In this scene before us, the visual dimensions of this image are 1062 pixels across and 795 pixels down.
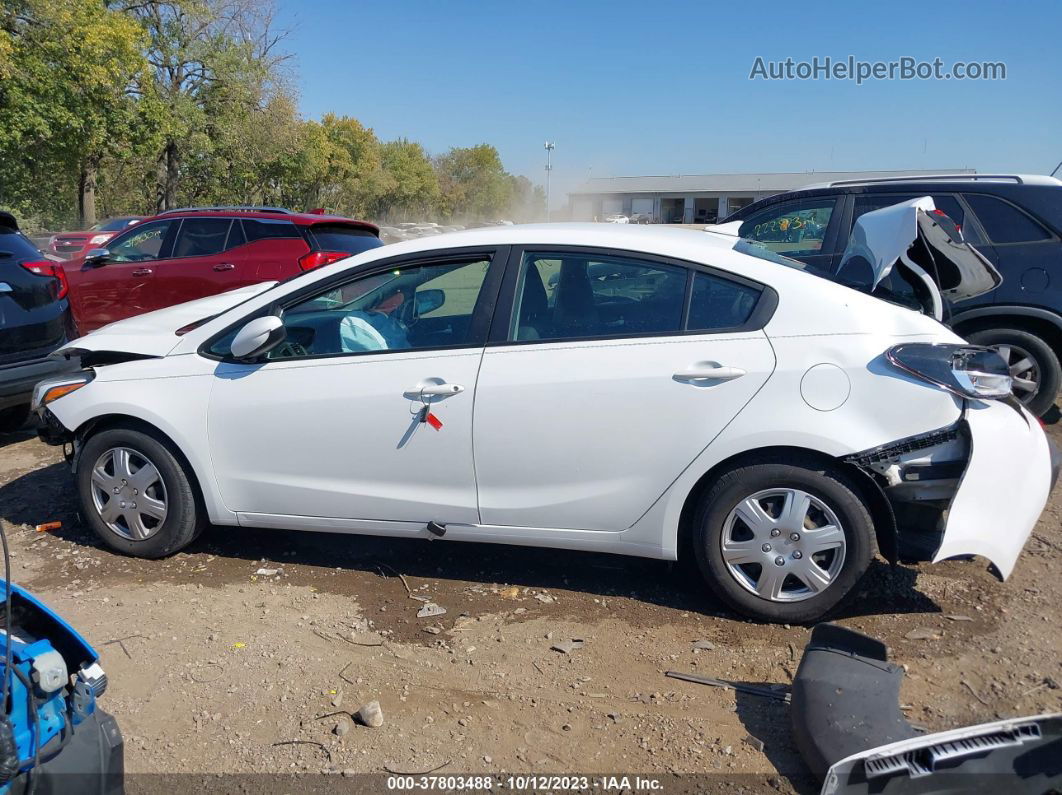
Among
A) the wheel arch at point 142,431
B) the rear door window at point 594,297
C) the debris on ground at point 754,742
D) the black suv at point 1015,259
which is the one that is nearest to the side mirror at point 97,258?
the wheel arch at point 142,431

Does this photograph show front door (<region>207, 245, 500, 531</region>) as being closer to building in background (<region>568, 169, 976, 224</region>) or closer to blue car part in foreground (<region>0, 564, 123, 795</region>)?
blue car part in foreground (<region>0, 564, 123, 795</region>)

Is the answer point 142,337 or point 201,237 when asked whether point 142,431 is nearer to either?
point 142,337

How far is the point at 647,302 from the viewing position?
369 cm

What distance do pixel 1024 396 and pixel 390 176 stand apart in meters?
55.9

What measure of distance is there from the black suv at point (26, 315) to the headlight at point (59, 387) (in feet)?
3.87

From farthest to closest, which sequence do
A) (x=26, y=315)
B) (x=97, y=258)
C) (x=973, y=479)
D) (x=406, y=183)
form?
(x=406, y=183) < (x=97, y=258) < (x=26, y=315) < (x=973, y=479)

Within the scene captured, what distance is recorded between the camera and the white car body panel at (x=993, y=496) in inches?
128

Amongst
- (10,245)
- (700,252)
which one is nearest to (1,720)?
(700,252)

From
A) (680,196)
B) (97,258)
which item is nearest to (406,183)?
(680,196)

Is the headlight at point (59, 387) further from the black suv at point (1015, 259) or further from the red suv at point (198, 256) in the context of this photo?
the black suv at point (1015, 259)

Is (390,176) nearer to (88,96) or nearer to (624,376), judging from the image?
(88,96)

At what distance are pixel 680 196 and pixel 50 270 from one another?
6461 centimetres

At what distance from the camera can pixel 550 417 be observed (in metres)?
3.60

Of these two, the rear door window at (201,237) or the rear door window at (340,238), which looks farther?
the rear door window at (201,237)
